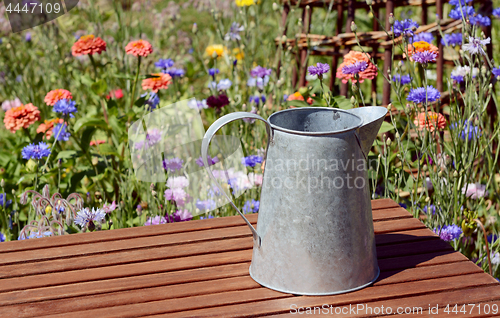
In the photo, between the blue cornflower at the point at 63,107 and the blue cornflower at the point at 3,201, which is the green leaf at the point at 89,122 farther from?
the blue cornflower at the point at 3,201

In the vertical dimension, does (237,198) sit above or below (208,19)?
below

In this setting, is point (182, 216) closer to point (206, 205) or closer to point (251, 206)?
point (206, 205)

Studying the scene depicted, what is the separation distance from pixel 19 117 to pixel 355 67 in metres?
1.20

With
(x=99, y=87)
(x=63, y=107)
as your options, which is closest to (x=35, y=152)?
(x=63, y=107)

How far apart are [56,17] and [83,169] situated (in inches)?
52.7

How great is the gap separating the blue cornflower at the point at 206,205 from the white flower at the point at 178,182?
0.25 feet

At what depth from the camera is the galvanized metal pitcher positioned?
80 cm

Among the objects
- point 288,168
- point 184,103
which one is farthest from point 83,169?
point 288,168

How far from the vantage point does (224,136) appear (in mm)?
1928

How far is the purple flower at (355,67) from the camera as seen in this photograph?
144 cm

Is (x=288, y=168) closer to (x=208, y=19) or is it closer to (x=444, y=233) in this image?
(x=444, y=233)

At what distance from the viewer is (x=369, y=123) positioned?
2.72 ft

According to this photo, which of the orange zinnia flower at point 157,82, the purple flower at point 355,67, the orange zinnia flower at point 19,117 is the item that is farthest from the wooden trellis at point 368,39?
the orange zinnia flower at point 19,117

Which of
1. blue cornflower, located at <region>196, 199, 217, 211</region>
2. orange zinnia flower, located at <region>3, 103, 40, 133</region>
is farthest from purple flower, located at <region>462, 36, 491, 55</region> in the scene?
orange zinnia flower, located at <region>3, 103, 40, 133</region>
